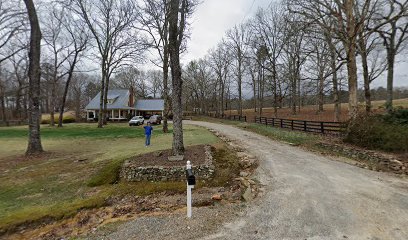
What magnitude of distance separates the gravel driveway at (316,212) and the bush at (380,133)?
2.55 m

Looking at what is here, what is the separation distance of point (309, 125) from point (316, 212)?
13794 millimetres

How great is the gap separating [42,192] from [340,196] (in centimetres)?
853

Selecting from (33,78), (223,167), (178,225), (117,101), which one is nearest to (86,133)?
(33,78)

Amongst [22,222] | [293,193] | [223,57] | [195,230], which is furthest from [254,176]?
[223,57]

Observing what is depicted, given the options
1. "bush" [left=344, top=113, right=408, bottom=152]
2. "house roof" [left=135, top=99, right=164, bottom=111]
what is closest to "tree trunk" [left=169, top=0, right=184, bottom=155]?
"bush" [left=344, top=113, right=408, bottom=152]

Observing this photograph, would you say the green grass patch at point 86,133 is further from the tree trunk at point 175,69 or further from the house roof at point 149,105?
the house roof at point 149,105

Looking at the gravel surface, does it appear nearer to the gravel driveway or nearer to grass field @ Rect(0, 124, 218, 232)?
the gravel driveway

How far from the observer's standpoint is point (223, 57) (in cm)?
4866

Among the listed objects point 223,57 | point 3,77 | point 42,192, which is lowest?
point 42,192

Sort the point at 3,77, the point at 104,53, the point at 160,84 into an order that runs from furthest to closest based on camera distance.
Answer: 1. the point at 160,84
2. the point at 3,77
3. the point at 104,53

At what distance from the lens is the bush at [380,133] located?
925 centimetres

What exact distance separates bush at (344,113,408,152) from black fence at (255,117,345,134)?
1.53m

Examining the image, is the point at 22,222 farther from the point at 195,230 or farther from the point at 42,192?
the point at 195,230

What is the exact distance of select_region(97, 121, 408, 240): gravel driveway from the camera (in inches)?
162
